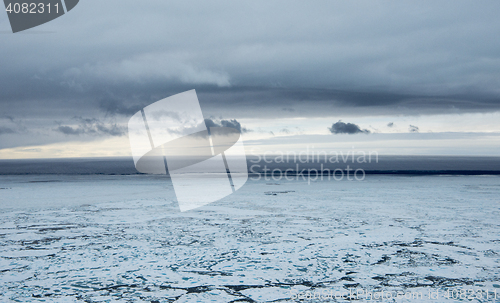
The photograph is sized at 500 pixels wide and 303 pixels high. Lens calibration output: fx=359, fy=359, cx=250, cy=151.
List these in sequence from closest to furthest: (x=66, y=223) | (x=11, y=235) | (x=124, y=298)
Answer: (x=124, y=298)
(x=11, y=235)
(x=66, y=223)

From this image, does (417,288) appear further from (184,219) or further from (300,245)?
(184,219)

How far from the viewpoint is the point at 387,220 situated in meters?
7.62

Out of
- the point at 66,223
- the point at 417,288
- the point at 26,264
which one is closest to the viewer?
the point at 417,288

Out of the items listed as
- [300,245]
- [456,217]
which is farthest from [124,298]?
[456,217]

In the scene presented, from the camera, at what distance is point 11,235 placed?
629 cm

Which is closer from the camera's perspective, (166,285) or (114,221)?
(166,285)

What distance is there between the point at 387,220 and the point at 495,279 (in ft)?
11.7

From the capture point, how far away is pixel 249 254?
201 inches

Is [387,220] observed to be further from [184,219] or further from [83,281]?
[83,281]

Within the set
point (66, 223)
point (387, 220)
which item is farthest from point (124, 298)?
point (387, 220)

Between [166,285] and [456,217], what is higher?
[166,285]

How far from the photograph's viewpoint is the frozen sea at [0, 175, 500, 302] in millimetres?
3762

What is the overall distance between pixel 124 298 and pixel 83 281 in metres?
0.81

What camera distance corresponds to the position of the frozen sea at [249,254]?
376 centimetres
